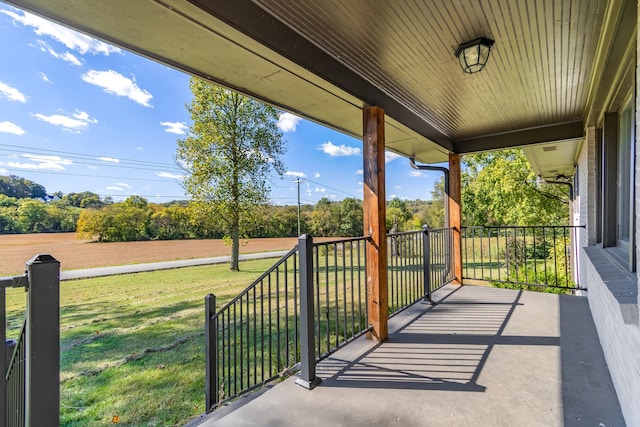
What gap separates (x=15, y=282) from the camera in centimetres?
103

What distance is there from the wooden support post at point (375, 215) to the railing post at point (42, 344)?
219 cm

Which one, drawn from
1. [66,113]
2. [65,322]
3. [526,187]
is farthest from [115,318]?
[526,187]

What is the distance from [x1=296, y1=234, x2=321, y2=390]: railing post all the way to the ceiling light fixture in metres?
1.68

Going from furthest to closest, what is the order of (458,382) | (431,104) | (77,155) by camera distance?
(77,155) < (431,104) < (458,382)

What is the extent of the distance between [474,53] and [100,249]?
11994 millimetres

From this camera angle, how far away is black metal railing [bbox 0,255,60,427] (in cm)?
103

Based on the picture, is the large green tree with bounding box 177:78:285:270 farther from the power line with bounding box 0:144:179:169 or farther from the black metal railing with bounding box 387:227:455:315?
the black metal railing with bounding box 387:227:455:315

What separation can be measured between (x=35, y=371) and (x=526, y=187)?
1332 cm

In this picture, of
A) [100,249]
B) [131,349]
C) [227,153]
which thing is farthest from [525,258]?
[100,249]

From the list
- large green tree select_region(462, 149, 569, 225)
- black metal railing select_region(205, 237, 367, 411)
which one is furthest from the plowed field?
large green tree select_region(462, 149, 569, 225)

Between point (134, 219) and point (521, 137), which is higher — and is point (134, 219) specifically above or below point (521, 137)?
below

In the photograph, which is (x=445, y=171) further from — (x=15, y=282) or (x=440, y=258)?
(x=15, y=282)

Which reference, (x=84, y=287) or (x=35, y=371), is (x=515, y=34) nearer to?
(x=35, y=371)

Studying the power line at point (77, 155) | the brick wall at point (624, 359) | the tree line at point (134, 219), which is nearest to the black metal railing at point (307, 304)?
the brick wall at point (624, 359)
